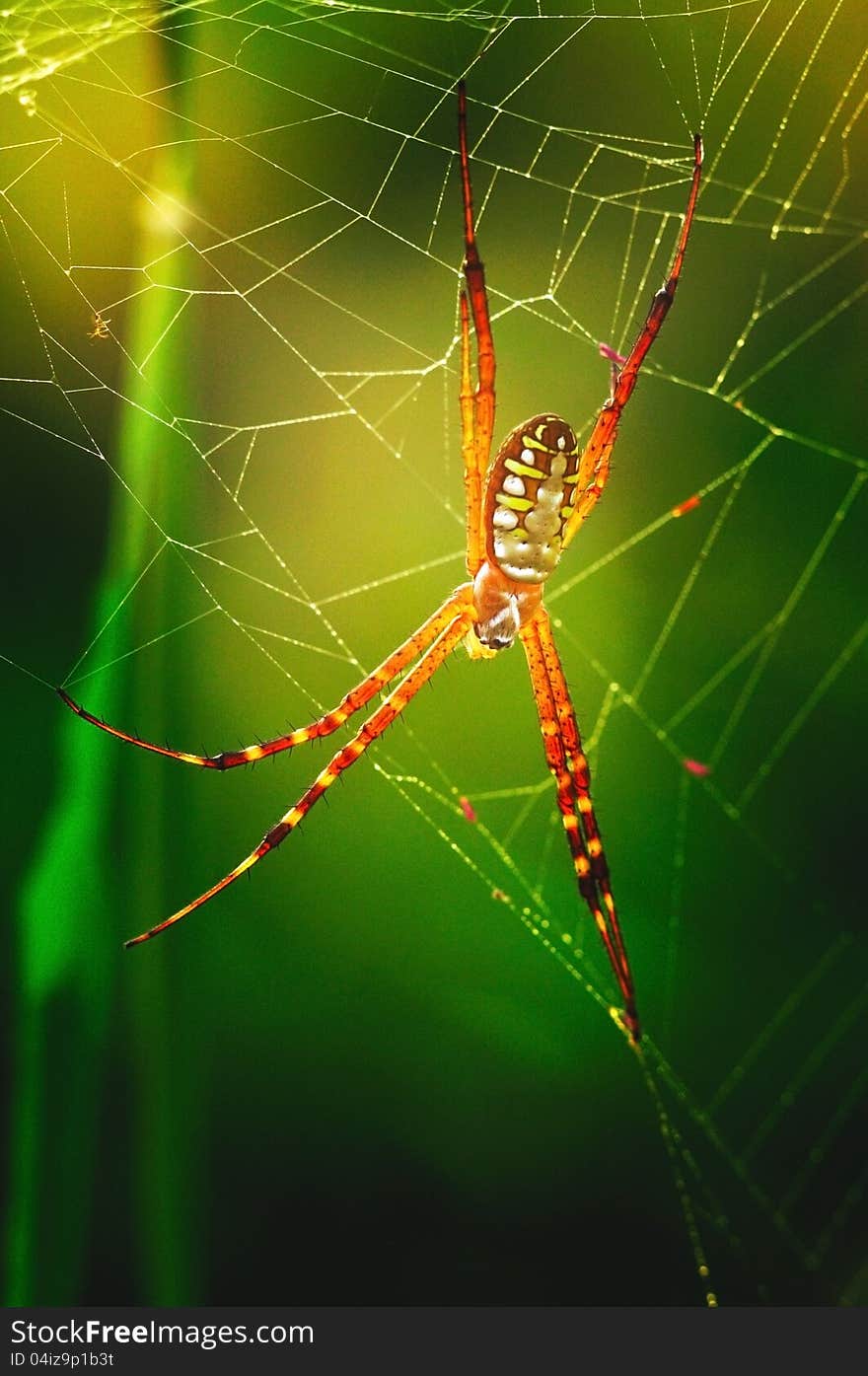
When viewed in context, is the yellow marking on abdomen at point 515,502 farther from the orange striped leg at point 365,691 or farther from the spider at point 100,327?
the spider at point 100,327

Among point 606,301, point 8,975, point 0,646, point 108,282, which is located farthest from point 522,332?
point 8,975

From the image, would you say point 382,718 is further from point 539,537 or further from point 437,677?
point 437,677

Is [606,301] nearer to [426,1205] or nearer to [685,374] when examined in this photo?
[685,374]

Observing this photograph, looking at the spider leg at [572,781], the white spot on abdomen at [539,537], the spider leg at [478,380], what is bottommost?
the spider leg at [572,781]

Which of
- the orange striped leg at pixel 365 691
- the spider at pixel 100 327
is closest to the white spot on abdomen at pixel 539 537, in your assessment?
the orange striped leg at pixel 365 691

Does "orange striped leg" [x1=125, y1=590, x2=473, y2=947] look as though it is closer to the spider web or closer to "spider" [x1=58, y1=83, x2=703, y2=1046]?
"spider" [x1=58, y1=83, x2=703, y2=1046]

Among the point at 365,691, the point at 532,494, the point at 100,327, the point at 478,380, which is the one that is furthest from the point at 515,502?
the point at 100,327
